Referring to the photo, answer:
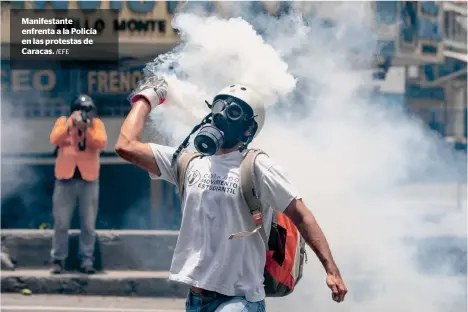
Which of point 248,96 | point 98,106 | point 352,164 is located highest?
point 248,96

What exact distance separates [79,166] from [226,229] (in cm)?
480

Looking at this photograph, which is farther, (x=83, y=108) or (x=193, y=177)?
(x=83, y=108)

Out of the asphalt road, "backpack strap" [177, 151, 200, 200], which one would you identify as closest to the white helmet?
"backpack strap" [177, 151, 200, 200]

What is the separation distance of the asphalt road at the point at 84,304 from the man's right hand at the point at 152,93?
356 cm

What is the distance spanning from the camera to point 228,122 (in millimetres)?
3506

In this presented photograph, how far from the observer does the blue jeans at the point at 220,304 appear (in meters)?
3.41

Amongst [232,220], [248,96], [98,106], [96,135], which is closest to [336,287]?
[232,220]

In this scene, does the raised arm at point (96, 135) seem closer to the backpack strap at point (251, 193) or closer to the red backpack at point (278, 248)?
the red backpack at point (278, 248)

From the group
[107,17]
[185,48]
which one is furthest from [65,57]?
[185,48]

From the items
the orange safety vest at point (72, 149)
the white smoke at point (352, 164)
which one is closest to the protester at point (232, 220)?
the white smoke at point (352, 164)

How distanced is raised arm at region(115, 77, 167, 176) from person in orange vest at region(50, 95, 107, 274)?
4.29 m

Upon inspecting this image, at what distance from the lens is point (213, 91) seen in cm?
430

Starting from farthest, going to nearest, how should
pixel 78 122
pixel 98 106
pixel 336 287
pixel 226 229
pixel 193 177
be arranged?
1. pixel 98 106
2. pixel 78 122
3. pixel 193 177
4. pixel 226 229
5. pixel 336 287

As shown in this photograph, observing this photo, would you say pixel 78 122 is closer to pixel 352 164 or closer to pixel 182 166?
pixel 352 164
